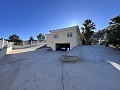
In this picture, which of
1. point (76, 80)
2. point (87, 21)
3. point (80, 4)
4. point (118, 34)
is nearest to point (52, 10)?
point (80, 4)

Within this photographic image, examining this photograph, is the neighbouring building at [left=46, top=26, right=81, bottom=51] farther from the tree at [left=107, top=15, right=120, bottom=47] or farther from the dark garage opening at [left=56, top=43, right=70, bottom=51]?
the tree at [left=107, top=15, right=120, bottom=47]

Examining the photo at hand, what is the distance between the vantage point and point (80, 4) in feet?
49.0

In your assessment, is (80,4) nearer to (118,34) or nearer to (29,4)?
(29,4)

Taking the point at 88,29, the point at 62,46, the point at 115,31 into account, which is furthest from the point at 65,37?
the point at 88,29

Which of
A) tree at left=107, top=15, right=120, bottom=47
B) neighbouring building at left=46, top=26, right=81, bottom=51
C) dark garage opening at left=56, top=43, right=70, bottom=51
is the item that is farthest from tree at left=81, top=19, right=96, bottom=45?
tree at left=107, top=15, right=120, bottom=47

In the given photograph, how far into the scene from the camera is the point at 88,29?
34.7 m

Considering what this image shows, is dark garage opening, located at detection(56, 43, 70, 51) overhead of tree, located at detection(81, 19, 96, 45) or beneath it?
beneath

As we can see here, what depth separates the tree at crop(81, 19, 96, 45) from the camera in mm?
34469

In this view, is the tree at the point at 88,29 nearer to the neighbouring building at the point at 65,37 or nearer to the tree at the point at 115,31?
the neighbouring building at the point at 65,37

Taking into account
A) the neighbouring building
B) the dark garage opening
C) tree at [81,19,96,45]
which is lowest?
the dark garage opening

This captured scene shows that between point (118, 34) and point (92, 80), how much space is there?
1541cm

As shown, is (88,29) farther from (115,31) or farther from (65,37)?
(115,31)

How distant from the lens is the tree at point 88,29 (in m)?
34.5

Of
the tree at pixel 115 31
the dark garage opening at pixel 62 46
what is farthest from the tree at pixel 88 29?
the tree at pixel 115 31
